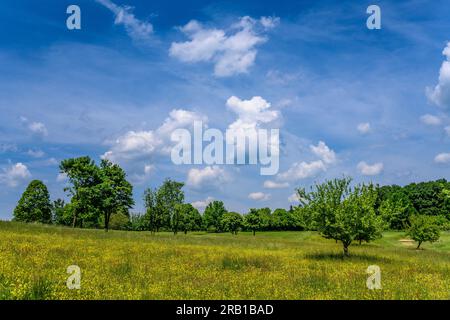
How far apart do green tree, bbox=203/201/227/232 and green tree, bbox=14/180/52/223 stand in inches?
2196

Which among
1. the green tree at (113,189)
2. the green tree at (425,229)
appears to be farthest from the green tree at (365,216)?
the green tree at (113,189)

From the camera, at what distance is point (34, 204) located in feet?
275

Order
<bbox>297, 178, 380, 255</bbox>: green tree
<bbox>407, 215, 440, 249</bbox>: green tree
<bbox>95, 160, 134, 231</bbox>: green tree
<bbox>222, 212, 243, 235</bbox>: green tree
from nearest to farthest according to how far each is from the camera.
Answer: <bbox>297, 178, 380, 255</bbox>: green tree
<bbox>407, 215, 440, 249</bbox>: green tree
<bbox>95, 160, 134, 231</bbox>: green tree
<bbox>222, 212, 243, 235</bbox>: green tree

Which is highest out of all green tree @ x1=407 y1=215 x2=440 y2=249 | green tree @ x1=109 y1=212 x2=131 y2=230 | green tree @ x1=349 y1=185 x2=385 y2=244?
green tree @ x1=349 y1=185 x2=385 y2=244

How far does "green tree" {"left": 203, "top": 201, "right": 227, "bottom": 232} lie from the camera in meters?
128

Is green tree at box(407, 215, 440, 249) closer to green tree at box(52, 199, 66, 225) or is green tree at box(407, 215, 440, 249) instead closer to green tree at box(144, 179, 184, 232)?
green tree at box(144, 179, 184, 232)

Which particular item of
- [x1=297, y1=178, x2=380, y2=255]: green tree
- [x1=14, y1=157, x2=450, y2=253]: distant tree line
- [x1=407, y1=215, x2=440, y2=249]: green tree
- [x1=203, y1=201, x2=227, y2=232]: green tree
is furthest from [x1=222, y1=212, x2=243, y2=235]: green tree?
[x1=297, y1=178, x2=380, y2=255]: green tree

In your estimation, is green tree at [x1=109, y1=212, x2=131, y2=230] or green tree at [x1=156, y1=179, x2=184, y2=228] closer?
green tree at [x1=156, y1=179, x2=184, y2=228]

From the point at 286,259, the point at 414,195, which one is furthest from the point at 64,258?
the point at 414,195

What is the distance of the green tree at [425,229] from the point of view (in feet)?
168

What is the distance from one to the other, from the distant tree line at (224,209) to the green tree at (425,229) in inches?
5.4

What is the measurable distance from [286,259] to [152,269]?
9.54 m

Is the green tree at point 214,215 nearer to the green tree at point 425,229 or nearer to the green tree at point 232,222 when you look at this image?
the green tree at point 232,222

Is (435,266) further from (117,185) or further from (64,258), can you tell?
(117,185)
